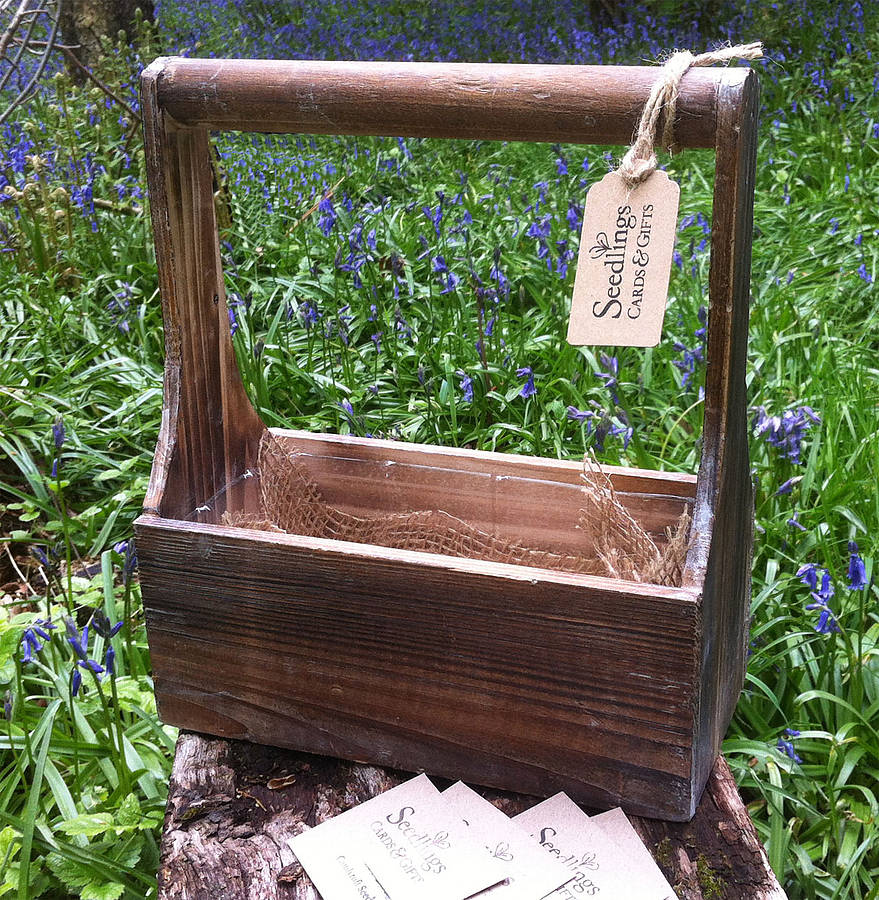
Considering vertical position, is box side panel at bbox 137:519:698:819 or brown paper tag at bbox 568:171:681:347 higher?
brown paper tag at bbox 568:171:681:347

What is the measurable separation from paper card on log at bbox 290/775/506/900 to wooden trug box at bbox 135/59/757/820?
0.06 m

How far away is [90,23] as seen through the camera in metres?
4.41

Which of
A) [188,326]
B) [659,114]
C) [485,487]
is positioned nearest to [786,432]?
[485,487]

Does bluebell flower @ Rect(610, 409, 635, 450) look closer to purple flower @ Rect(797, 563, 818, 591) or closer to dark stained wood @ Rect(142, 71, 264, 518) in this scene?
purple flower @ Rect(797, 563, 818, 591)

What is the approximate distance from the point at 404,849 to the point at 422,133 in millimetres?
719

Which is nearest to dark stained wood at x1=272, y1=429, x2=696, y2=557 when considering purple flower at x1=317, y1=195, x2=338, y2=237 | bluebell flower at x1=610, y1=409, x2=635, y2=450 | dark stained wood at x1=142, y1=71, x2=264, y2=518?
dark stained wood at x1=142, y1=71, x2=264, y2=518

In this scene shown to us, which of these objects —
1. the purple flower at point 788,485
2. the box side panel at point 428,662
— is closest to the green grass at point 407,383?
the purple flower at point 788,485

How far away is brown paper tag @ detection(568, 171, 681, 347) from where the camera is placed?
3.05 ft

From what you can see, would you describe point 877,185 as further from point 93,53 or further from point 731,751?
point 93,53

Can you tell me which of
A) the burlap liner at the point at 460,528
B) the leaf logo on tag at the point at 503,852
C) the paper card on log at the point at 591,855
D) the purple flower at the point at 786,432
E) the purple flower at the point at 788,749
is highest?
the burlap liner at the point at 460,528

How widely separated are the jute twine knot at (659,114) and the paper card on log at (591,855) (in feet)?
2.06

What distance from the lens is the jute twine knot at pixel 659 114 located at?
875mm

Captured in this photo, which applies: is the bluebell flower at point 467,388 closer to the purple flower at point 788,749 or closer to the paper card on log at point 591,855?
the purple flower at point 788,749

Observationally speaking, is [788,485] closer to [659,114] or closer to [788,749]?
[788,749]
